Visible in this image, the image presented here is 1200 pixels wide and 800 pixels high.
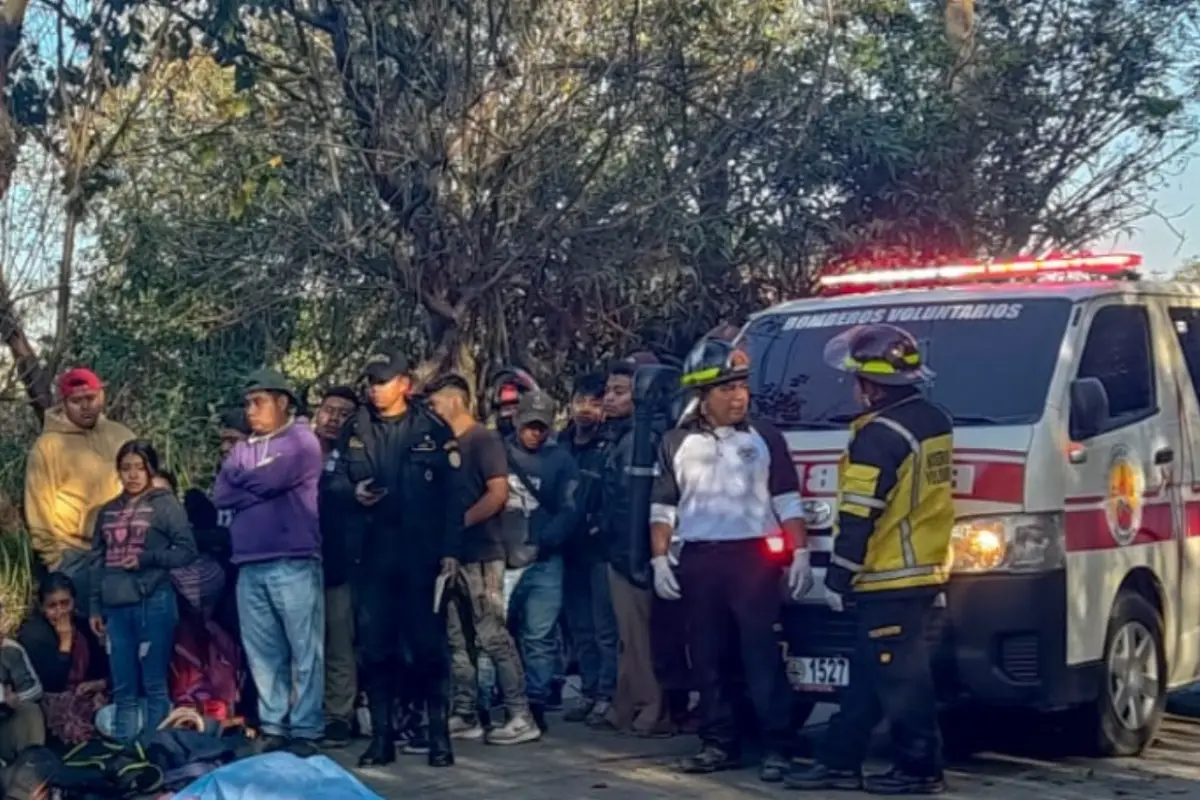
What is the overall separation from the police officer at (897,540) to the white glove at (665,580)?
2.97ft

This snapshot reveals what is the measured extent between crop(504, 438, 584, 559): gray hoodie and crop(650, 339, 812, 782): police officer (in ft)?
5.07

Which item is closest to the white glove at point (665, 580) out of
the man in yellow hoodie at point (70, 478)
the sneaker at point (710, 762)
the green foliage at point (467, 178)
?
the sneaker at point (710, 762)

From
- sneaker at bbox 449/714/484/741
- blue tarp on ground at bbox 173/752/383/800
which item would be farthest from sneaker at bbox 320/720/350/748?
blue tarp on ground at bbox 173/752/383/800

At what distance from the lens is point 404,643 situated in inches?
350

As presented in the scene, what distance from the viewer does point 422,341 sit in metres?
13.3

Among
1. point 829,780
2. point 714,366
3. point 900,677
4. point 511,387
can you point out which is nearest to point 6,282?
point 511,387

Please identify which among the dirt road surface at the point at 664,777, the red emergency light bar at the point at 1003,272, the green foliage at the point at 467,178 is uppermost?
the green foliage at the point at 467,178

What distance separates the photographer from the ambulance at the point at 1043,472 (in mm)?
8031

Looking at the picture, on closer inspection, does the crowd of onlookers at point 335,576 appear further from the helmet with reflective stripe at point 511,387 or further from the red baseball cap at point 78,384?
the helmet with reflective stripe at point 511,387

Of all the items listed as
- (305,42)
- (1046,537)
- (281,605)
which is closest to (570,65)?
(305,42)

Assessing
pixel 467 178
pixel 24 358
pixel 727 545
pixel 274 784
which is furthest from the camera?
pixel 467 178

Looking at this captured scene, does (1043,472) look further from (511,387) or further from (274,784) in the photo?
(274,784)

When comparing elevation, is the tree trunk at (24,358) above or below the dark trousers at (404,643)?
above

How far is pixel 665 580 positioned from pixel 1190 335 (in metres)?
3.14
